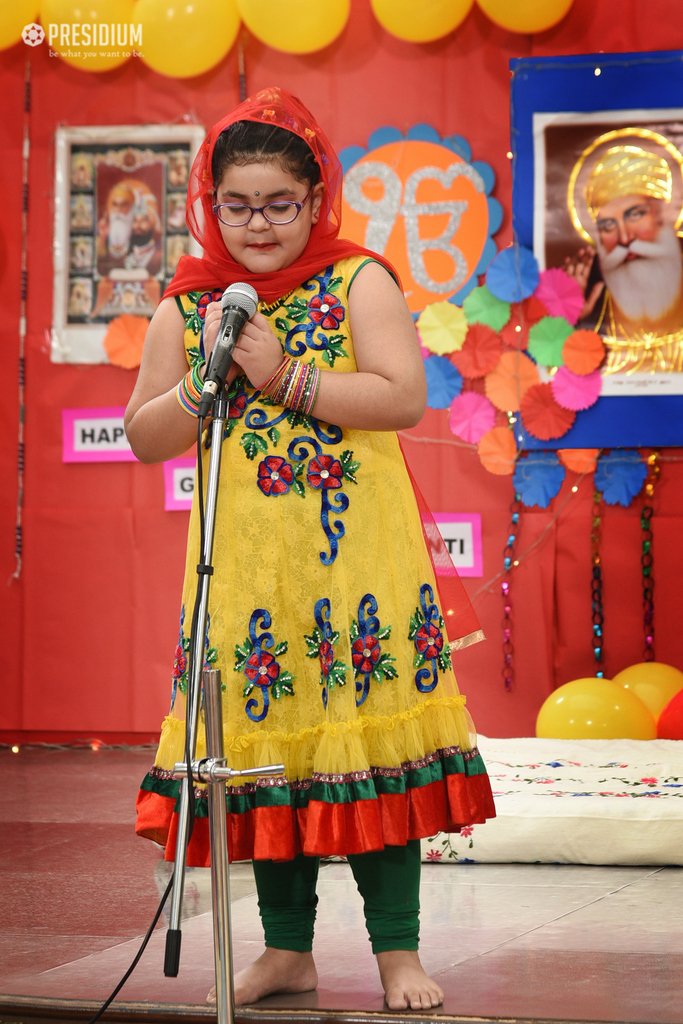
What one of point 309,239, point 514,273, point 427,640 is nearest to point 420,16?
point 514,273

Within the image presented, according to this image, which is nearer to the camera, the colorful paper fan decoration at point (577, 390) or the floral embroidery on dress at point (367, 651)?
the floral embroidery on dress at point (367, 651)

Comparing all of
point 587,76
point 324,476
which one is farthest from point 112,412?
point 324,476

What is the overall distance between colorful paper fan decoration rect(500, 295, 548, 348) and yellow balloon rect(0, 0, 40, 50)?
1948 millimetres

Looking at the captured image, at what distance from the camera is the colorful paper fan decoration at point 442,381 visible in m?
3.84

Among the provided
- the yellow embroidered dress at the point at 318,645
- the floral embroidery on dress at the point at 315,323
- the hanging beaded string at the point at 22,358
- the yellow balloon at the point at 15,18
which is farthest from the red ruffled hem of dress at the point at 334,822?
the yellow balloon at the point at 15,18

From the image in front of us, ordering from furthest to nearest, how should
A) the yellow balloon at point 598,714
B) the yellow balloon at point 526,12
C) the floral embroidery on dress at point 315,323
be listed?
1. the yellow balloon at point 526,12
2. the yellow balloon at point 598,714
3. the floral embroidery on dress at point 315,323

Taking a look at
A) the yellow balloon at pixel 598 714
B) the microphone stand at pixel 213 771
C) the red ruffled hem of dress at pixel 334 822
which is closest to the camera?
the microphone stand at pixel 213 771

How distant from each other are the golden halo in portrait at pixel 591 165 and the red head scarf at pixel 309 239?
93.7 inches

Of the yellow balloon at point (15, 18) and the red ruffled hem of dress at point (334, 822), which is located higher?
the yellow balloon at point (15, 18)

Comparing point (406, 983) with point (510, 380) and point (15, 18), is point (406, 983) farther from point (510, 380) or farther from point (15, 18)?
point (15, 18)

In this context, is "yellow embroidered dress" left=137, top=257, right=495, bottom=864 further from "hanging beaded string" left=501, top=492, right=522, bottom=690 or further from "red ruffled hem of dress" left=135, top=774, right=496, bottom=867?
"hanging beaded string" left=501, top=492, right=522, bottom=690

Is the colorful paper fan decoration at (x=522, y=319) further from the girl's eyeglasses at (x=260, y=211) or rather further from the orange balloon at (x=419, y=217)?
the girl's eyeglasses at (x=260, y=211)

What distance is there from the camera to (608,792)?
2582 millimetres

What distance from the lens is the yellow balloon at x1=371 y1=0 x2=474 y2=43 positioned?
3.62 metres
